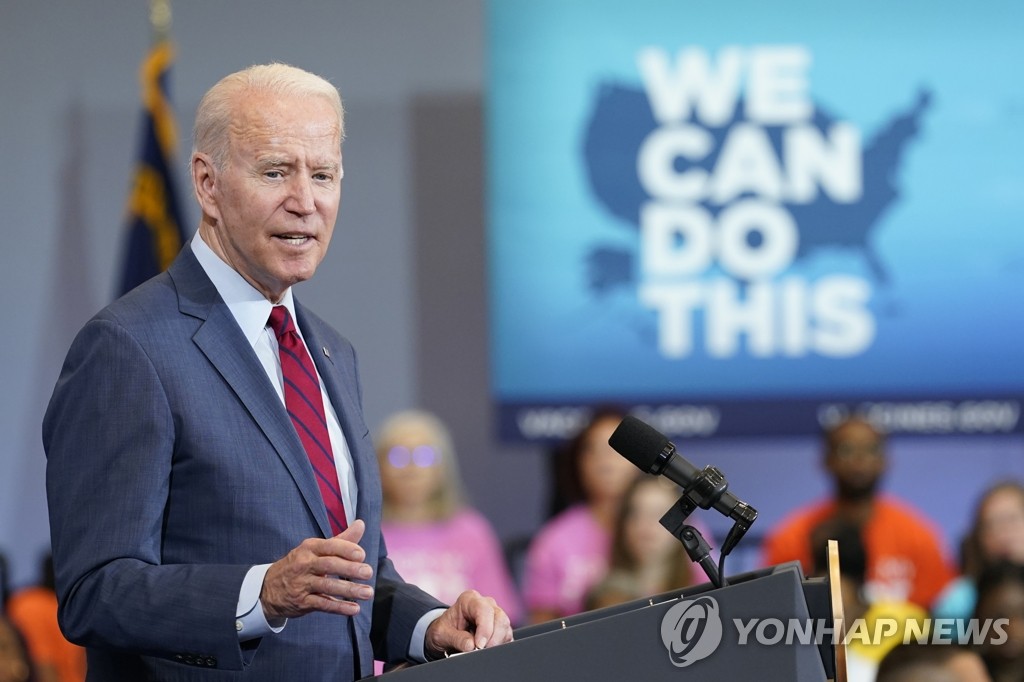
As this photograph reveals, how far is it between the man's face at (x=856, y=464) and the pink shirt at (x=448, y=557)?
4.14 ft

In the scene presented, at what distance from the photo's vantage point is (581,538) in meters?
4.63

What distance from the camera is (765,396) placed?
5426 mm

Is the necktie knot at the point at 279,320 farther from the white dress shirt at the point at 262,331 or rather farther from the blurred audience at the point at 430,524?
the blurred audience at the point at 430,524

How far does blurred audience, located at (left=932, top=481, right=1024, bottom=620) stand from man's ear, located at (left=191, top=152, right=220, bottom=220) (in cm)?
326

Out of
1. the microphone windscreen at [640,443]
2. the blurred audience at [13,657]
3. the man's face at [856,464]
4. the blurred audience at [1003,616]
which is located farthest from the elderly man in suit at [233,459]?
the man's face at [856,464]

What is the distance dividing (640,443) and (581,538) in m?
2.98

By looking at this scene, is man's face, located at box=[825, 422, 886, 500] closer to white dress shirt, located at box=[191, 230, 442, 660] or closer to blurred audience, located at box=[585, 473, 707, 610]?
blurred audience, located at box=[585, 473, 707, 610]

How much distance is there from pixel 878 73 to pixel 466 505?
2.52m

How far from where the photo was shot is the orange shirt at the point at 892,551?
15.0 ft

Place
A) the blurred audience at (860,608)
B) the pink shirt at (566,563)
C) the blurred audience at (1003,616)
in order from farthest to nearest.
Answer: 1. the pink shirt at (566,563)
2. the blurred audience at (860,608)
3. the blurred audience at (1003,616)

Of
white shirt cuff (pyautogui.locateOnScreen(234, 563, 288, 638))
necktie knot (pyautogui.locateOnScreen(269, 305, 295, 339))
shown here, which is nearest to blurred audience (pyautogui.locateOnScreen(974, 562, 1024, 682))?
necktie knot (pyautogui.locateOnScreen(269, 305, 295, 339))

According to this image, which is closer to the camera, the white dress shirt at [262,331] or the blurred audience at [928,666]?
the white dress shirt at [262,331]

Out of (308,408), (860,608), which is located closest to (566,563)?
(860,608)

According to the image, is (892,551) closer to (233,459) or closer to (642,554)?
(642,554)
